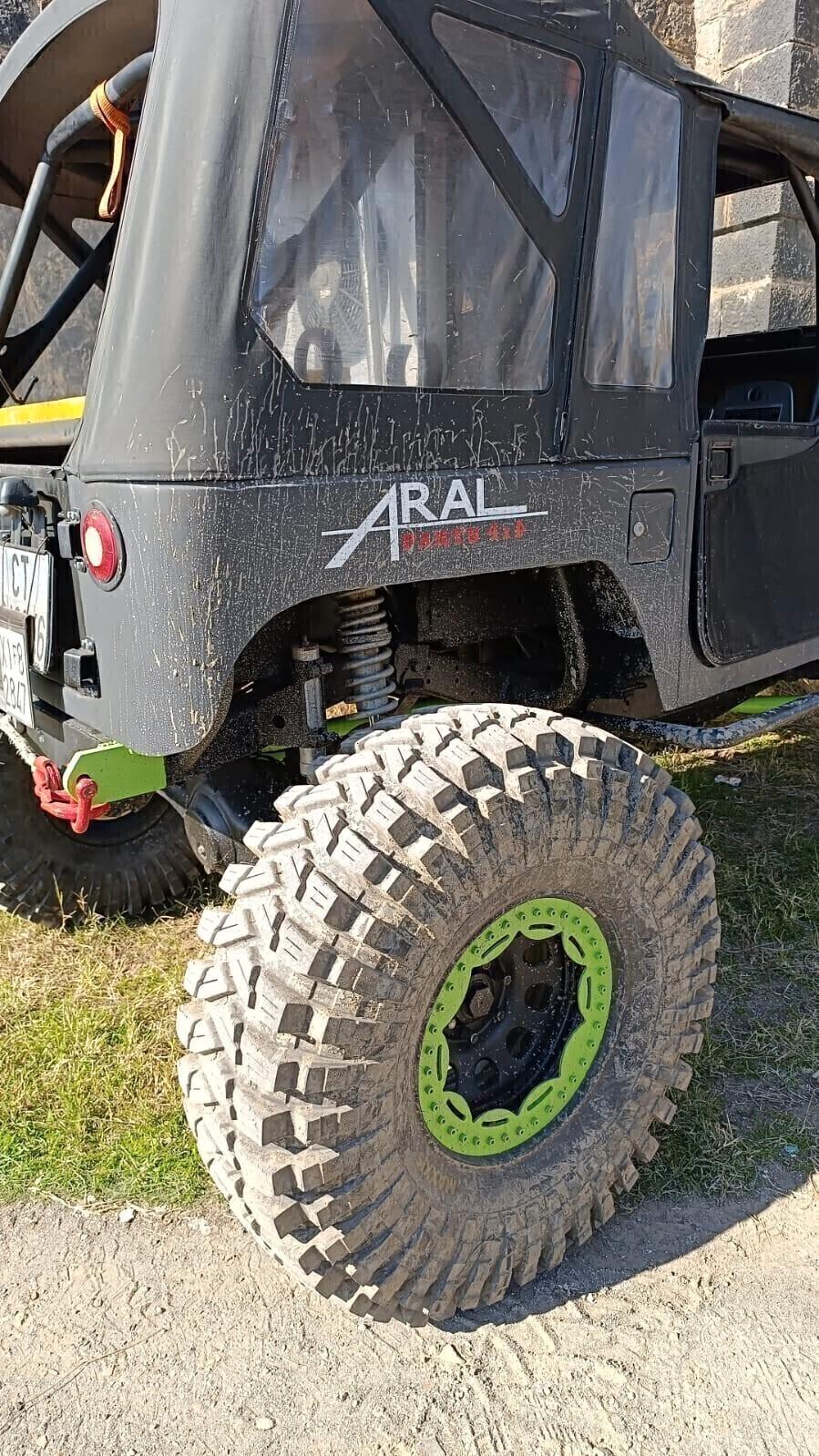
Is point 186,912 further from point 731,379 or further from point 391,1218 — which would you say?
point 731,379

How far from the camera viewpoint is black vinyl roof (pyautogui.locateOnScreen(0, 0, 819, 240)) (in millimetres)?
2176

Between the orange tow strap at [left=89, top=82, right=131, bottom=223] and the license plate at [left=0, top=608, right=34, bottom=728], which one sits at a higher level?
the orange tow strap at [left=89, top=82, right=131, bottom=223]

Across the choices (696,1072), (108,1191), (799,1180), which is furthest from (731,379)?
(108,1191)

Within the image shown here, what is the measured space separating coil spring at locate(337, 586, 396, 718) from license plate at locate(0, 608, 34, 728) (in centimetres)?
68

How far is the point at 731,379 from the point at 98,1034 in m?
3.56

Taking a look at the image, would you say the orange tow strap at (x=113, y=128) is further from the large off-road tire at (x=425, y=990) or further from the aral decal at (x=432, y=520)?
the large off-road tire at (x=425, y=990)

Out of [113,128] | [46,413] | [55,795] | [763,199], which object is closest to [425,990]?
[55,795]

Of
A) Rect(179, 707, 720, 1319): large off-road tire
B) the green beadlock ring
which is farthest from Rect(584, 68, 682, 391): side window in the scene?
the green beadlock ring

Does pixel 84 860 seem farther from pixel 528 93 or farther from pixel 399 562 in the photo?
pixel 528 93

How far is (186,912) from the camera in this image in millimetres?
3709

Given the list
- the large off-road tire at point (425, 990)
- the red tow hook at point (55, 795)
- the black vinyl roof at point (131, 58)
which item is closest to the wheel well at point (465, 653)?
the red tow hook at point (55, 795)

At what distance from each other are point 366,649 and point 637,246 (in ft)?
3.60

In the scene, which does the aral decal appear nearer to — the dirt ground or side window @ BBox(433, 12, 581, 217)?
side window @ BBox(433, 12, 581, 217)

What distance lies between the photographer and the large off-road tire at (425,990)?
6.14 feet
